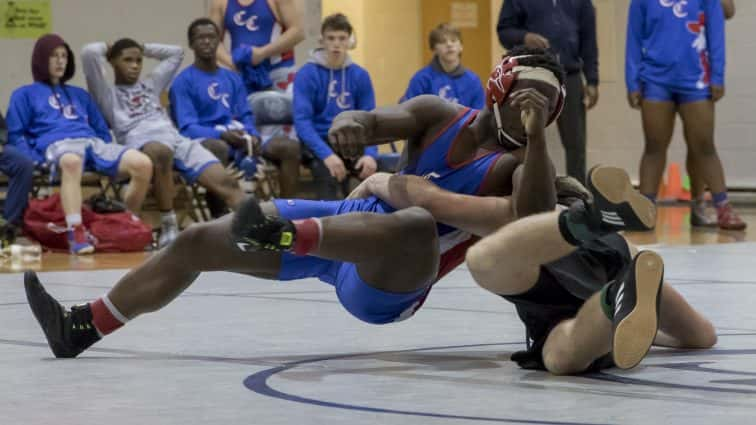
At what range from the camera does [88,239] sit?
823cm

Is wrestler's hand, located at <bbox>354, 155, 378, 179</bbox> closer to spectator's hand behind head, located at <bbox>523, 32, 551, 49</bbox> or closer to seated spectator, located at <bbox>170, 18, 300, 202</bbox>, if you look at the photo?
seated spectator, located at <bbox>170, 18, 300, 202</bbox>

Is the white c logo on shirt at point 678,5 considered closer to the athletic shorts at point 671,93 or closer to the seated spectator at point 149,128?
the athletic shorts at point 671,93

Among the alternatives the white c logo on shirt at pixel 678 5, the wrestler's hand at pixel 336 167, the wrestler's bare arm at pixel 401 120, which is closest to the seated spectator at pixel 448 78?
the wrestler's hand at pixel 336 167

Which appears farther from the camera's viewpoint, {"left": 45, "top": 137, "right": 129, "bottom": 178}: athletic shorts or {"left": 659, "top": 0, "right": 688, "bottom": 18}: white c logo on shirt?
{"left": 659, "top": 0, "right": 688, "bottom": 18}: white c logo on shirt

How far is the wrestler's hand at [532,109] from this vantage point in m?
3.52

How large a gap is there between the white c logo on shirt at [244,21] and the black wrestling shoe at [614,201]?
6616mm

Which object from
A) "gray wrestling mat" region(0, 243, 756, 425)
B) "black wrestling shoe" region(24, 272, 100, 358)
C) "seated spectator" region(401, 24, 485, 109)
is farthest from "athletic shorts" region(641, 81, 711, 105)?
"black wrestling shoe" region(24, 272, 100, 358)

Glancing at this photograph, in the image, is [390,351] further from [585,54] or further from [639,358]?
[585,54]

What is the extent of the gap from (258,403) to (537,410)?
0.60 meters

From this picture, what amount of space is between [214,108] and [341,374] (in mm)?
5796

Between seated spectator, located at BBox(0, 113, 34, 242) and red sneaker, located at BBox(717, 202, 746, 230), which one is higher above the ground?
seated spectator, located at BBox(0, 113, 34, 242)

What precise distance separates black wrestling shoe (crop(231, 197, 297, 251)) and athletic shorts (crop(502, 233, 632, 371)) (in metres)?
0.66

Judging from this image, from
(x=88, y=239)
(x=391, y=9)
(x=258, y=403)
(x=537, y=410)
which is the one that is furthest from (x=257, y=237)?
(x=391, y=9)

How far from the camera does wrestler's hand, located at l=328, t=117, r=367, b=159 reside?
3.64m
